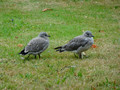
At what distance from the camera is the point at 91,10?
16.5 meters

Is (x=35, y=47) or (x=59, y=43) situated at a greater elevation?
(x=35, y=47)

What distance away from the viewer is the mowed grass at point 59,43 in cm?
525

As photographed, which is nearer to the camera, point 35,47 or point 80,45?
point 35,47

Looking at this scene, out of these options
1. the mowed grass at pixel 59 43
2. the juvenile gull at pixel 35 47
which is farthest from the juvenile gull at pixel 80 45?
the juvenile gull at pixel 35 47

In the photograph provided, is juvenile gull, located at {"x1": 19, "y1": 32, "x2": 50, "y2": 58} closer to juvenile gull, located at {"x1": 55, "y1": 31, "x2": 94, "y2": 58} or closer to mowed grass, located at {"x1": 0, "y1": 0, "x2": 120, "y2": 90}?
mowed grass, located at {"x1": 0, "y1": 0, "x2": 120, "y2": 90}

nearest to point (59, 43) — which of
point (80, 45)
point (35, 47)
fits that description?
point (80, 45)

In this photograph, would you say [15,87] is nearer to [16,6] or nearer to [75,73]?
[75,73]

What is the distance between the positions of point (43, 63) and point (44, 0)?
13.3 m

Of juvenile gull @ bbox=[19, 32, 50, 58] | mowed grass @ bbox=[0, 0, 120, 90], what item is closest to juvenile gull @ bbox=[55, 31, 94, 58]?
mowed grass @ bbox=[0, 0, 120, 90]

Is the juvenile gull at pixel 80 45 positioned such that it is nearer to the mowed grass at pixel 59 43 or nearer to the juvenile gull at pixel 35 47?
the mowed grass at pixel 59 43

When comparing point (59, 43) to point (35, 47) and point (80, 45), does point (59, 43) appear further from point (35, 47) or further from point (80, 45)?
point (35, 47)

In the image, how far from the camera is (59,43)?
29.8 feet

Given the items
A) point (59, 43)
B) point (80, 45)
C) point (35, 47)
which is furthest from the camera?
point (59, 43)

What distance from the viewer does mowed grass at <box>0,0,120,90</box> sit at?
17.2 feet
